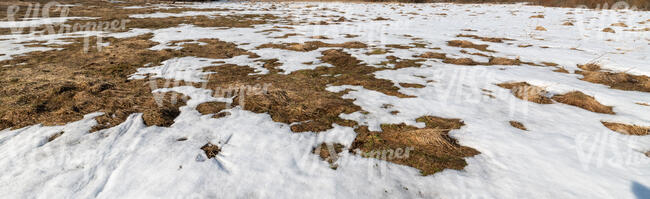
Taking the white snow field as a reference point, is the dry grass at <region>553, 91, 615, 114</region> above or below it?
above

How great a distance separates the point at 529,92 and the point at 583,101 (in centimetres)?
86

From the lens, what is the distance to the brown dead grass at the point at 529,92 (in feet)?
17.3

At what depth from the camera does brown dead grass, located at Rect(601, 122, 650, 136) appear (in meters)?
3.98

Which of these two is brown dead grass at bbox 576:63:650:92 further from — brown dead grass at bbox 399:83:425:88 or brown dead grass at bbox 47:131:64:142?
brown dead grass at bbox 47:131:64:142

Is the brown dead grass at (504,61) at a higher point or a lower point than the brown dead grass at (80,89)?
higher

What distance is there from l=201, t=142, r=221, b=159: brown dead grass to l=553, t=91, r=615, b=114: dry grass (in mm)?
6608

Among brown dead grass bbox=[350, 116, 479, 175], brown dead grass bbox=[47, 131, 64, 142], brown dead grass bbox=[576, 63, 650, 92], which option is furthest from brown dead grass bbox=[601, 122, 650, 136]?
brown dead grass bbox=[47, 131, 64, 142]

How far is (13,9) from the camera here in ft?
70.9

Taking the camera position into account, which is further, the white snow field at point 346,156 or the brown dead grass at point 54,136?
the brown dead grass at point 54,136

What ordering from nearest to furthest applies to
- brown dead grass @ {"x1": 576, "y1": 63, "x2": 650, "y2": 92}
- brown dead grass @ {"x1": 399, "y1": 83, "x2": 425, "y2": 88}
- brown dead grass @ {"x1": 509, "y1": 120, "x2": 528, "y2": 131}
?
brown dead grass @ {"x1": 509, "y1": 120, "x2": 528, "y2": 131} < brown dead grass @ {"x1": 576, "y1": 63, "x2": 650, "y2": 92} < brown dead grass @ {"x1": 399, "y1": 83, "x2": 425, "y2": 88}

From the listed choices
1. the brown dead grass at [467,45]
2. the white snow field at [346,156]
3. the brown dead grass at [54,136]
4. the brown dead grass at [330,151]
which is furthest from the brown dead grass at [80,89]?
the brown dead grass at [467,45]

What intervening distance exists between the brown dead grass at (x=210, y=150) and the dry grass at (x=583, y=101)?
661 centimetres

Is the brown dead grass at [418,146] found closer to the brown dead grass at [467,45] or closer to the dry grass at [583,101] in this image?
the dry grass at [583,101]

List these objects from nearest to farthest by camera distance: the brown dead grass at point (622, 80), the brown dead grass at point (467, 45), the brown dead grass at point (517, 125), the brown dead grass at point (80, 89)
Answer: the brown dead grass at point (517, 125) < the brown dead grass at point (80, 89) < the brown dead grass at point (622, 80) < the brown dead grass at point (467, 45)
